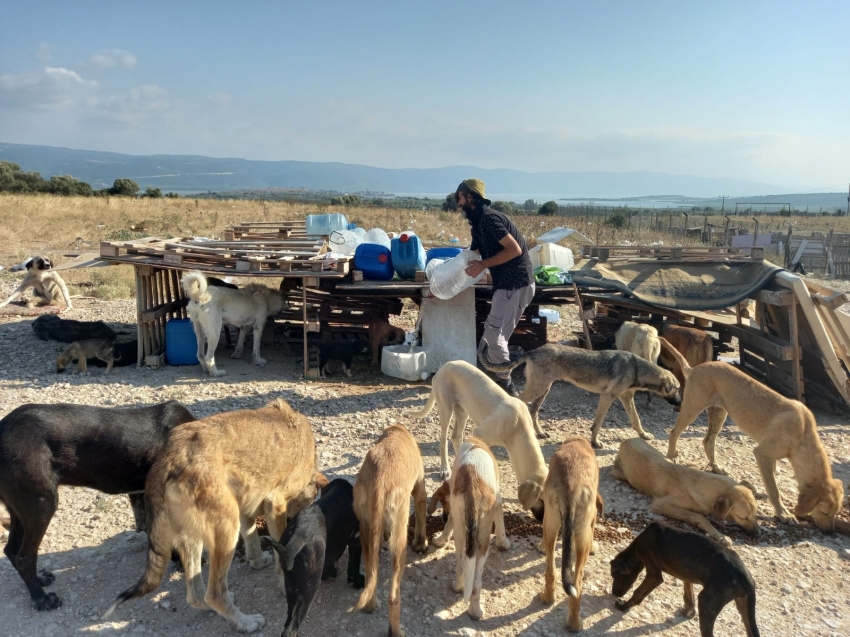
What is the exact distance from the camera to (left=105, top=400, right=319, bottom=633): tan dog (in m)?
3.78

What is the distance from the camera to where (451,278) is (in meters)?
9.12

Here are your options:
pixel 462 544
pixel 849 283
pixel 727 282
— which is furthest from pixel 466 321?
pixel 849 283

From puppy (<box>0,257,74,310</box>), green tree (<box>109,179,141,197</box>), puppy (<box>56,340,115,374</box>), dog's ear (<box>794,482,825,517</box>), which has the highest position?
green tree (<box>109,179,141,197</box>)

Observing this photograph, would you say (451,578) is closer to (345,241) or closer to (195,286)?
(195,286)

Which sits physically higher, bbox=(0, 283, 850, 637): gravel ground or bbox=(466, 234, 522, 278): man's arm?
bbox=(466, 234, 522, 278): man's arm

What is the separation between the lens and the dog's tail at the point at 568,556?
4.11 meters

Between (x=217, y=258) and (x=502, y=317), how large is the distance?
16.4ft

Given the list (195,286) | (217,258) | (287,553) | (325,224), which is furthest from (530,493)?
(325,224)

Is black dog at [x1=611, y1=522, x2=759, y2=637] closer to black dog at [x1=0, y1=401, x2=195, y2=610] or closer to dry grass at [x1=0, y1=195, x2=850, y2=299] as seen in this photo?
black dog at [x1=0, y1=401, x2=195, y2=610]

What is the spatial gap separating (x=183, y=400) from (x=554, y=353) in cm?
517

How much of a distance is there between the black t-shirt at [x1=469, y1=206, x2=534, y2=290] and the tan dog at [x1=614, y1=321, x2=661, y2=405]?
210 cm

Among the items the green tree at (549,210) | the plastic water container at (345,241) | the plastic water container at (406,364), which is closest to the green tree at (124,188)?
the green tree at (549,210)

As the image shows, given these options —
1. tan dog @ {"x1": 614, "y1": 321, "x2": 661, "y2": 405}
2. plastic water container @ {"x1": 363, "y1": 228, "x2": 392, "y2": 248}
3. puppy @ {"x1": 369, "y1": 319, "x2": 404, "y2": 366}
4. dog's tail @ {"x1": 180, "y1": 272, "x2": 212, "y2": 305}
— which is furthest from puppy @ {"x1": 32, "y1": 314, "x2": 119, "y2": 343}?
tan dog @ {"x1": 614, "y1": 321, "x2": 661, "y2": 405}

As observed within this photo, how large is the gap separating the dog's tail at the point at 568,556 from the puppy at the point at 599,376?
3.27m
